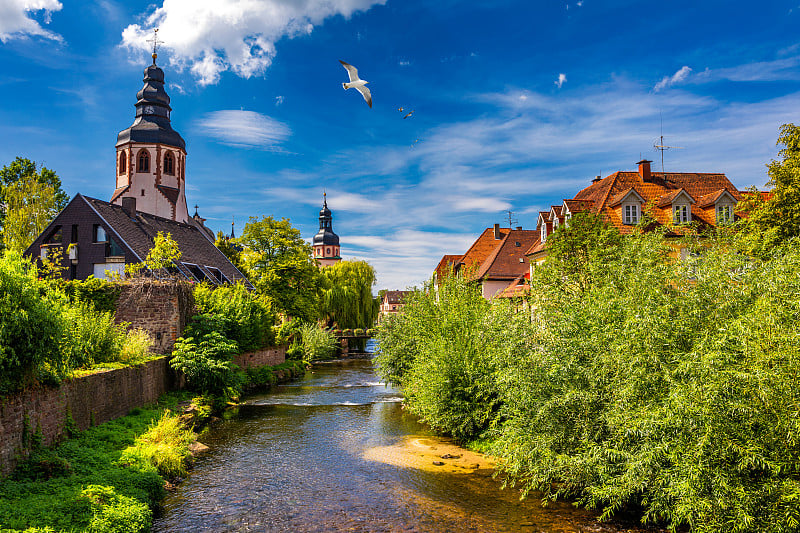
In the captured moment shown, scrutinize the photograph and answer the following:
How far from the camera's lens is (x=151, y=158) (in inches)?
2106

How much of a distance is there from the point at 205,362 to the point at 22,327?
1213 cm

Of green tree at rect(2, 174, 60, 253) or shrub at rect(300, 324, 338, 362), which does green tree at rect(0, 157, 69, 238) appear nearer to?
green tree at rect(2, 174, 60, 253)

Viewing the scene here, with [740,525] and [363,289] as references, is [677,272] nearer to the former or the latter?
[740,525]

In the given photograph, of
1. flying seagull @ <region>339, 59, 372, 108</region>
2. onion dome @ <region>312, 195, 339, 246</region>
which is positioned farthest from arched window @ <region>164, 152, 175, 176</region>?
onion dome @ <region>312, 195, 339, 246</region>

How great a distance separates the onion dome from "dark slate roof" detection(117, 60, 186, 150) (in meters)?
75.7

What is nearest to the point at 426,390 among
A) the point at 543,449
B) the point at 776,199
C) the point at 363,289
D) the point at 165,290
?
the point at 543,449

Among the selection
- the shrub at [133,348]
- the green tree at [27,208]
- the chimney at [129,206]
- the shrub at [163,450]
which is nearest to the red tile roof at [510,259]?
the chimney at [129,206]

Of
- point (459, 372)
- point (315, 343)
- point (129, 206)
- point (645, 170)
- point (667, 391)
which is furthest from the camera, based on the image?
point (315, 343)

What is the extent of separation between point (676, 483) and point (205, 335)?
A: 19.1m

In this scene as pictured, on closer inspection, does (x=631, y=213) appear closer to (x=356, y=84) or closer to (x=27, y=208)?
(x=356, y=84)

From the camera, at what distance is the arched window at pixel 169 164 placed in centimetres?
5416

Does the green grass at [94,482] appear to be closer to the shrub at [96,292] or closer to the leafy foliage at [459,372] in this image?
the leafy foliage at [459,372]

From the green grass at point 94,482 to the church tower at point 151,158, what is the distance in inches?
1700

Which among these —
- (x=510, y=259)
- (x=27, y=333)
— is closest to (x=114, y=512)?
(x=27, y=333)
